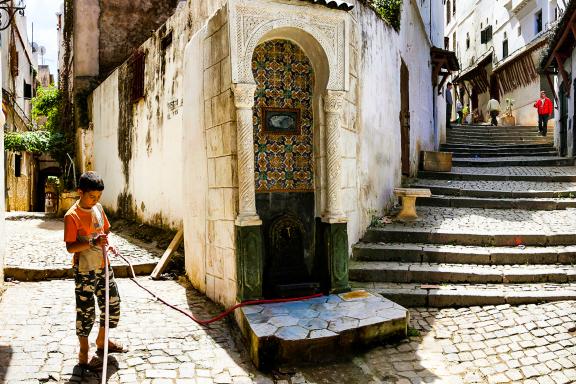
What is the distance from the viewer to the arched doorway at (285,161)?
570cm

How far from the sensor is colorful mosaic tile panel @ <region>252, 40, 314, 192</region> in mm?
5699

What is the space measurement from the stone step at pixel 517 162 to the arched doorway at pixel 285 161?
375 inches

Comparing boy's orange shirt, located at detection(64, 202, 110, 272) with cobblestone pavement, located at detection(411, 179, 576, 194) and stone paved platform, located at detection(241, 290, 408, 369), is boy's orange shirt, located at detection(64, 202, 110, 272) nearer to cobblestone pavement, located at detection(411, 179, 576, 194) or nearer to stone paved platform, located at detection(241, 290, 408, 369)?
stone paved platform, located at detection(241, 290, 408, 369)

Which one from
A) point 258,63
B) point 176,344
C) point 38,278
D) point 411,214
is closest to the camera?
point 176,344

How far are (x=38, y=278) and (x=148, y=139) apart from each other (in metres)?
3.94

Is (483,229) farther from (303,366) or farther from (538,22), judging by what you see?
(538,22)

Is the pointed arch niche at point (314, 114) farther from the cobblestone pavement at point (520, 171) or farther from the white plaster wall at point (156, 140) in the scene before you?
the cobblestone pavement at point (520, 171)

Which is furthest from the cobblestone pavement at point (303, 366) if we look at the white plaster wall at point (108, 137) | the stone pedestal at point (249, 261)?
the white plaster wall at point (108, 137)

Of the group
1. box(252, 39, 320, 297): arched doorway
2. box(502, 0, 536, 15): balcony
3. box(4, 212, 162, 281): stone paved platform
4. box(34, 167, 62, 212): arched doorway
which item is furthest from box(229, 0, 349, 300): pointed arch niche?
box(502, 0, 536, 15): balcony

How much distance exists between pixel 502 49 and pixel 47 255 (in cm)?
2726

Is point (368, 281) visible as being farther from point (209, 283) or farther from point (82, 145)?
point (82, 145)

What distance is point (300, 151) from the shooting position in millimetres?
5914

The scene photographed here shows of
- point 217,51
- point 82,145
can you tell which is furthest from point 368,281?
point 82,145

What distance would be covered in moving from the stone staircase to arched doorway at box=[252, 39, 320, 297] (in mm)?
1023
